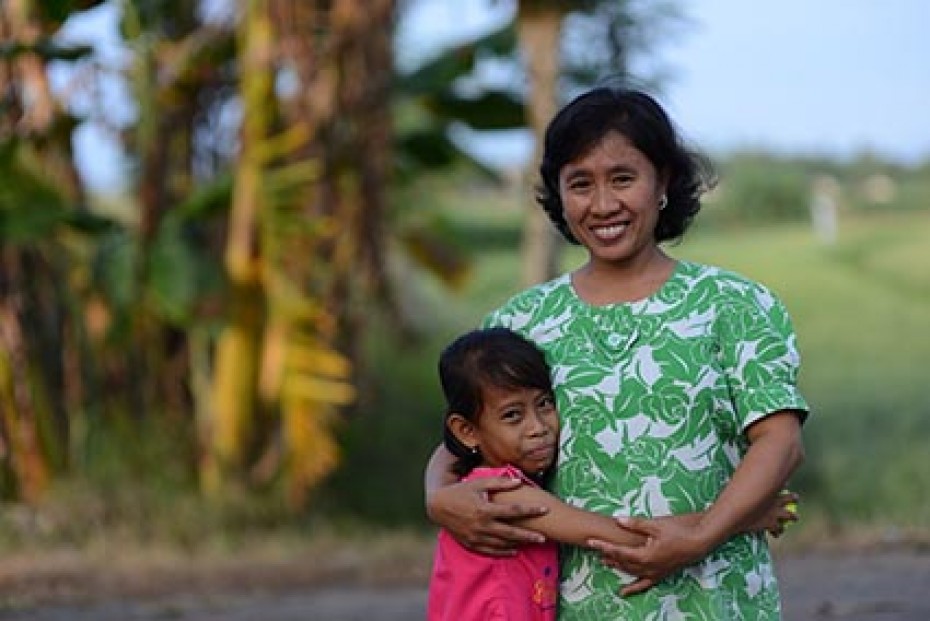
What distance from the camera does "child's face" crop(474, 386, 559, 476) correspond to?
9.95ft

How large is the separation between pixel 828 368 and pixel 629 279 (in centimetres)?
1013

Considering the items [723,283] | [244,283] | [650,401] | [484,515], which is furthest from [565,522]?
[244,283]

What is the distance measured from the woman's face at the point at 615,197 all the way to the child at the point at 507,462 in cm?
21

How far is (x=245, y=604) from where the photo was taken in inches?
314

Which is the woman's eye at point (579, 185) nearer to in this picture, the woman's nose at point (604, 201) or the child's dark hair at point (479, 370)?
the woman's nose at point (604, 201)

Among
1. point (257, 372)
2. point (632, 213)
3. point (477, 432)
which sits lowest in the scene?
point (257, 372)

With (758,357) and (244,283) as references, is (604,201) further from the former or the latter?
(244,283)

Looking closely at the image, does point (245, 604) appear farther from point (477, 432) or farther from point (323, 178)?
point (477, 432)

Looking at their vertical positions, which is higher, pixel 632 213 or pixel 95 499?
pixel 632 213

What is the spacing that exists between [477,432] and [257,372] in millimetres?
8451

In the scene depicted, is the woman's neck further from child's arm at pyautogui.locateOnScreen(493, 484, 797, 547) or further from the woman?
child's arm at pyautogui.locateOnScreen(493, 484, 797, 547)

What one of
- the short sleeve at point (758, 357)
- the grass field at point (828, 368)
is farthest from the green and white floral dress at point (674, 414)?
the grass field at point (828, 368)

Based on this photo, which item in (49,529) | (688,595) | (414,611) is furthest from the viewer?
(49,529)

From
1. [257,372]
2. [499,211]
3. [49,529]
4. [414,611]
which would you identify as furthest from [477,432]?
[499,211]
